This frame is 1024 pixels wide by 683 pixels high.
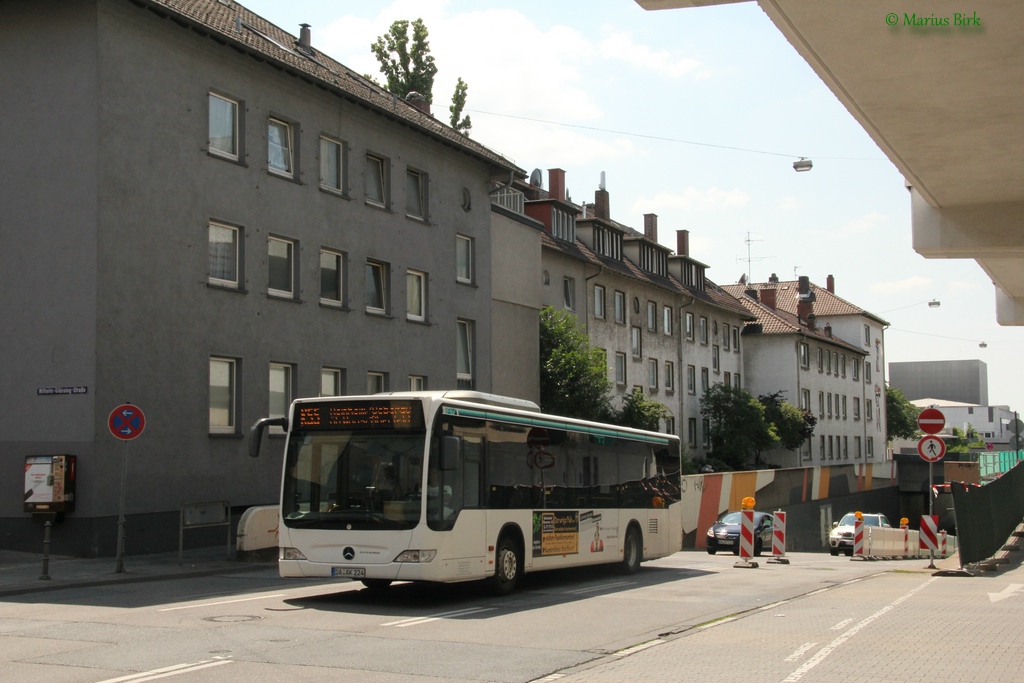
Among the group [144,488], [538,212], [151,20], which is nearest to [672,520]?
[144,488]

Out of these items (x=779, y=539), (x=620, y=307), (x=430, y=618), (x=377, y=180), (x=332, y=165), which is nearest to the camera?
(x=430, y=618)

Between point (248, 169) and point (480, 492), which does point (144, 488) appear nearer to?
point (248, 169)

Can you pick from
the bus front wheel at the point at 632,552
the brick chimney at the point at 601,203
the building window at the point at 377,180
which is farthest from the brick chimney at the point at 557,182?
the bus front wheel at the point at 632,552

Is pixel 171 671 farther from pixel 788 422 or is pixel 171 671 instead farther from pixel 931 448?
pixel 788 422

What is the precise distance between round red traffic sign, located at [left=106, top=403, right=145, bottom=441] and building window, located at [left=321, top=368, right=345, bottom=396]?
1035cm

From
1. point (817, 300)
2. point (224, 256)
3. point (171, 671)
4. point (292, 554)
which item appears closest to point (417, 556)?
point (292, 554)

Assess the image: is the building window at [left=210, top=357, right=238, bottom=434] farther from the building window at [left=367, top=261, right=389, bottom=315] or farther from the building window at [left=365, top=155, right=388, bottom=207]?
the building window at [left=365, top=155, right=388, bottom=207]

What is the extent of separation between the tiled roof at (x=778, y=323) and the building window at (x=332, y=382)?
149ft

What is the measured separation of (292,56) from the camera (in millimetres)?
28922

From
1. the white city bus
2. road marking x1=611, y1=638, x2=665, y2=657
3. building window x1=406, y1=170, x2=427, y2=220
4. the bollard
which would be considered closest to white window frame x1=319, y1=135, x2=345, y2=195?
building window x1=406, y1=170, x2=427, y2=220

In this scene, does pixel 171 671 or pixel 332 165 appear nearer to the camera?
pixel 171 671

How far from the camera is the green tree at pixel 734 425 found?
5956cm

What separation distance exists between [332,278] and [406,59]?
27628 mm

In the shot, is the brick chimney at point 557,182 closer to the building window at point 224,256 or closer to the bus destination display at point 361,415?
the building window at point 224,256
